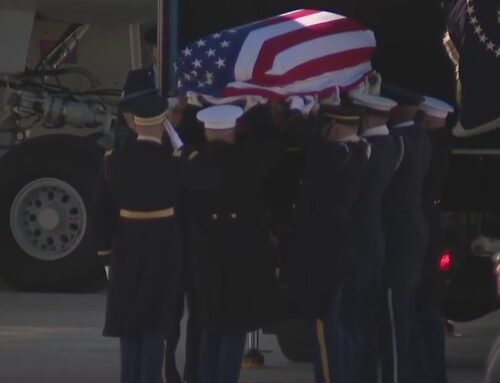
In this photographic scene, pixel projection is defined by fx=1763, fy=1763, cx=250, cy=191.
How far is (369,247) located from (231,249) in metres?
0.67

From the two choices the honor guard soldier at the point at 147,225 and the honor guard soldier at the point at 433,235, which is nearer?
the honor guard soldier at the point at 147,225

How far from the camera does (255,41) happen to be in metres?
8.03

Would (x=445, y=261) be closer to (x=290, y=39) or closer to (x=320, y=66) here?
(x=320, y=66)

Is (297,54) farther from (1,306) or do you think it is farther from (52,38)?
(52,38)

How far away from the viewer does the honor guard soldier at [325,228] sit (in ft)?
24.6

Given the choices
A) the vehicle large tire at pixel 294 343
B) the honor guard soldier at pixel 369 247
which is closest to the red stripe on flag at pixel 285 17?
the honor guard soldier at pixel 369 247

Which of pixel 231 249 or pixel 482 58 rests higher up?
pixel 482 58

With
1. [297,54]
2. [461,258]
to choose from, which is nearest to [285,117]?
[297,54]

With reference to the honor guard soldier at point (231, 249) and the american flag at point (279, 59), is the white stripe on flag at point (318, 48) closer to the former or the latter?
the american flag at point (279, 59)

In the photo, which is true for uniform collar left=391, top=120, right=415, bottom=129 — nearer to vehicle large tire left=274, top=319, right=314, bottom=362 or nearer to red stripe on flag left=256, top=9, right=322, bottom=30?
red stripe on flag left=256, top=9, right=322, bottom=30

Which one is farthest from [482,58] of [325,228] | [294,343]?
[294,343]

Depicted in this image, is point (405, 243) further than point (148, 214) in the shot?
Yes

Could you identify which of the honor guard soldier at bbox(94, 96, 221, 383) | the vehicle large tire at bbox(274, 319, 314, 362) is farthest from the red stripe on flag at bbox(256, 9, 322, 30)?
the vehicle large tire at bbox(274, 319, 314, 362)

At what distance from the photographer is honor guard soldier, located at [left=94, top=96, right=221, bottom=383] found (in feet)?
24.1
